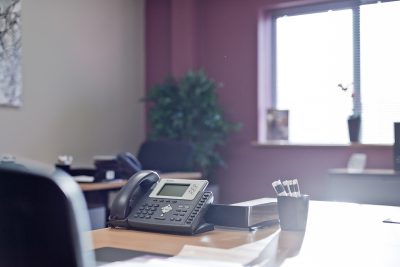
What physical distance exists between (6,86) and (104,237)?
326 centimetres

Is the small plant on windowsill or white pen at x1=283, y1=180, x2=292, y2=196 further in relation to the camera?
the small plant on windowsill

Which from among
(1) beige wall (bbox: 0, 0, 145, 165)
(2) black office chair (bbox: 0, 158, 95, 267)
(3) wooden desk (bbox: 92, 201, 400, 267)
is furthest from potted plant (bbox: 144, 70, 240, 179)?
(2) black office chair (bbox: 0, 158, 95, 267)

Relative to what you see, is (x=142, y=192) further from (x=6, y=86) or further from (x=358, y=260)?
(x=6, y=86)

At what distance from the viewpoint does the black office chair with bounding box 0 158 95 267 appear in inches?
24.0

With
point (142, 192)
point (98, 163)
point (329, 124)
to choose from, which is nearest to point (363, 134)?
point (329, 124)

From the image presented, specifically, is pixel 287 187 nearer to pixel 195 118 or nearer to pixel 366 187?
pixel 366 187

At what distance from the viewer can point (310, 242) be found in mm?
1178

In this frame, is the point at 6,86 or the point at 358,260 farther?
the point at 6,86

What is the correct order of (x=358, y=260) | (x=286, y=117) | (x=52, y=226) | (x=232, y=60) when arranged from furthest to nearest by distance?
1. (x=232, y=60)
2. (x=286, y=117)
3. (x=358, y=260)
4. (x=52, y=226)

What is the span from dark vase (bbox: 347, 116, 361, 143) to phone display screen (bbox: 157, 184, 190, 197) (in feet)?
10.8

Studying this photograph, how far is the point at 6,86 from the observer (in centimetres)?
417

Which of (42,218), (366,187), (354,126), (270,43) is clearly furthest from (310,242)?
(270,43)

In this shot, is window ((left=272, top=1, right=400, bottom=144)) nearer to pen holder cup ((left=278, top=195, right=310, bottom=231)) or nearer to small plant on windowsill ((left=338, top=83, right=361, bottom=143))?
small plant on windowsill ((left=338, top=83, right=361, bottom=143))

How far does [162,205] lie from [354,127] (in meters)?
3.39
